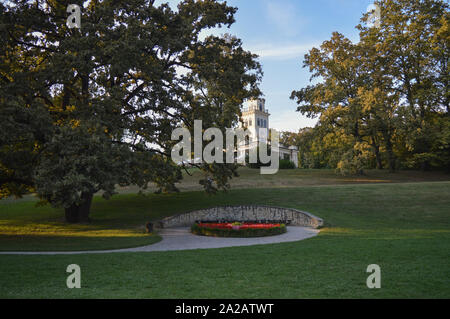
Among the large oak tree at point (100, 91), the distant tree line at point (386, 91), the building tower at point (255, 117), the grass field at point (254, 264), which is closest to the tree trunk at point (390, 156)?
the distant tree line at point (386, 91)

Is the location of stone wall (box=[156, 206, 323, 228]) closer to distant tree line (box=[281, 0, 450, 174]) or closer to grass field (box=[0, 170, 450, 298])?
grass field (box=[0, 170, 450, 298])

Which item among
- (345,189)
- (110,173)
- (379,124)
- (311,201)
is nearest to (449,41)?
(379,124)

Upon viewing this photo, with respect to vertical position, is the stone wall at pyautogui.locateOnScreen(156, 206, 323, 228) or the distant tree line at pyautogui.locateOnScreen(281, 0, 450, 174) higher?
the distant tree line at pyautogui.locateOnScreen(281, 0, 450, 174)

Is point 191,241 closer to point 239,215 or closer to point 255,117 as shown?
point 239,215

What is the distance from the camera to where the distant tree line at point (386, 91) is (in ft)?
125

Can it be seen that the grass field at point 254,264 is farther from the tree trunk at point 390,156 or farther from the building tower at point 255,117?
the building tower at point 255,117

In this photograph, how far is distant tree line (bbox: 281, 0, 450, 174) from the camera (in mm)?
38031

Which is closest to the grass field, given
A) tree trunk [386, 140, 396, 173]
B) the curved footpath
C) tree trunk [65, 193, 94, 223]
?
tree trunk [65, 193, 94, 223]

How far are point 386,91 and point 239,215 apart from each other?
94.6ft

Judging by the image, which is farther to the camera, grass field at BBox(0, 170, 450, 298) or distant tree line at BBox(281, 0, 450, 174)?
distant tree line at BBox(281, 0, 450, 174)

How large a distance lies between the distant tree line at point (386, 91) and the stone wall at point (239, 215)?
678 inches

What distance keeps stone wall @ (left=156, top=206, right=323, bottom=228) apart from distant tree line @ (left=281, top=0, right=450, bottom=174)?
17231mm

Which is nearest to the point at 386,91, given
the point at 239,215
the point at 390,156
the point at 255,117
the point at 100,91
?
the point at 390,156
